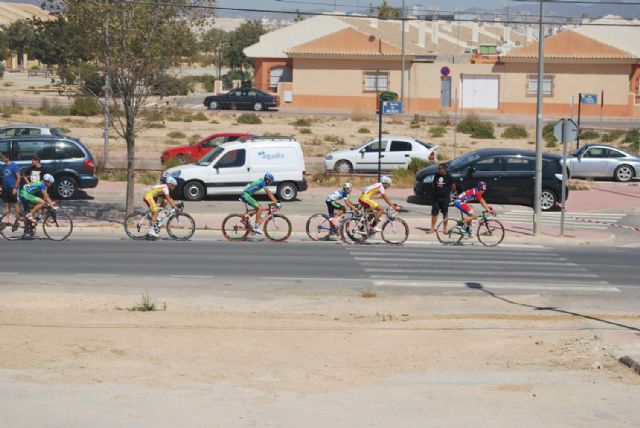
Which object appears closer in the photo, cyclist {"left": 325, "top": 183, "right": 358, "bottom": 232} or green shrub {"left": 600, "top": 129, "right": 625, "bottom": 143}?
cyclist {"left": 325, "top": 183, "right": 358, "bottom": 232}

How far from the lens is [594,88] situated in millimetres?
64062

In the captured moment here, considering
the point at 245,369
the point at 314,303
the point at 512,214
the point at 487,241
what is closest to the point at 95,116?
the point at 512,214

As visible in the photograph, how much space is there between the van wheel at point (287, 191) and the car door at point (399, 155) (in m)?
6.15

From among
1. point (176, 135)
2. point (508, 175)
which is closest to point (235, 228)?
point (508, 175)

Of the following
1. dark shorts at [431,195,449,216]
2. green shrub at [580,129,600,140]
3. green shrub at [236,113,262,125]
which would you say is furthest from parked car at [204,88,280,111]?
dark shorts at [431,195,449,216]

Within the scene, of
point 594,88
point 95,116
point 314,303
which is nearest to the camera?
point 314,303

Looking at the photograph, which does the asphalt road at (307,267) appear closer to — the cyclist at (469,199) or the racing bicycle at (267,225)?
the racing bicycle at (267,225)

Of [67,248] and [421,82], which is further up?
[421,82]

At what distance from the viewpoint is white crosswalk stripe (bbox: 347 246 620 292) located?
19.6 meters

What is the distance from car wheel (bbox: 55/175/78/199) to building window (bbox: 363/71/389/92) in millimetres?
38941

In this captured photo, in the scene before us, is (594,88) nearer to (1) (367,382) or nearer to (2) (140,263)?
(2) (140,263)

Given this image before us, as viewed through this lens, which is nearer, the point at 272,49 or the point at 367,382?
the point at 367,382

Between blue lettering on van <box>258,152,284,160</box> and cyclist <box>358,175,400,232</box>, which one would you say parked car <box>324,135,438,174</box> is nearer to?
blue lettering on van <box>258,152,284,160</box>

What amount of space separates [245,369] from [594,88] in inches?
2163
